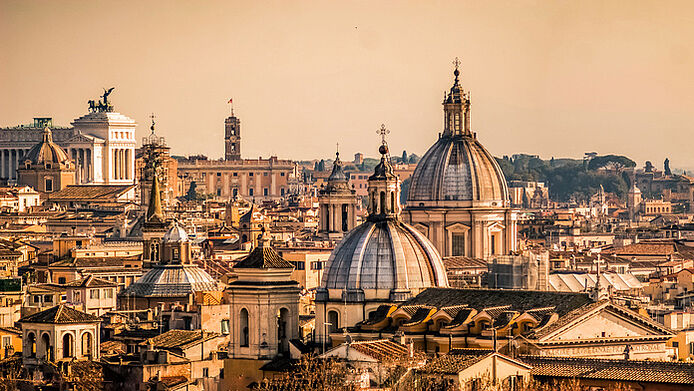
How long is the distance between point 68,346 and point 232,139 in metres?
133

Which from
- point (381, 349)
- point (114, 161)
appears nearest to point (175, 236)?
point (381, 349)

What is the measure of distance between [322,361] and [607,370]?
19.6 ft

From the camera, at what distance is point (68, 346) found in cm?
6166

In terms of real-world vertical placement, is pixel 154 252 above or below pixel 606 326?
above

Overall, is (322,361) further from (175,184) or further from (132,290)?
(175,184)

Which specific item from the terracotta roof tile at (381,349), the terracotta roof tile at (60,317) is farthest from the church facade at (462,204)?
the terracotta roof tile at (381,349)

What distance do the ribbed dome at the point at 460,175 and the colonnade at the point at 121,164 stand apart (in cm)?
8129

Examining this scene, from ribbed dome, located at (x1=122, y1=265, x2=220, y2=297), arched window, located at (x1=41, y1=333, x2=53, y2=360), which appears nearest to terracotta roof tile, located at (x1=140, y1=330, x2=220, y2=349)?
arched window, located at (x1=41, y1=333, x2=53, y2=360)

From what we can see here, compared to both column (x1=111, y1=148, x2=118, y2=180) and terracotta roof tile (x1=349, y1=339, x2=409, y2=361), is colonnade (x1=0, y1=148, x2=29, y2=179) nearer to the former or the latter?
column (x1=111, y1=148, x2=118, y2=180)

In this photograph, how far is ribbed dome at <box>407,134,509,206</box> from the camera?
9000 cm

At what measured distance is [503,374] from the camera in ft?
162

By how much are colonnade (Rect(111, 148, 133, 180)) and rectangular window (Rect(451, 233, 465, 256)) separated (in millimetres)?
82328

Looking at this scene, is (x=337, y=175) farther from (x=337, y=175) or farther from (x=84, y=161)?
(x=84, y=161)

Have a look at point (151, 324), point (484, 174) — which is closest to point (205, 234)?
point (484, 174)
